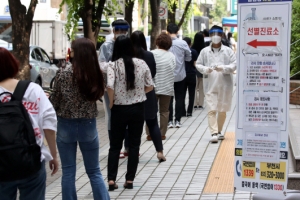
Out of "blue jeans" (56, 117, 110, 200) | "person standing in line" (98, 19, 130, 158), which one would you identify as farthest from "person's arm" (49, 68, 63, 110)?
"person standing in line" (98, 19, 130, 158)

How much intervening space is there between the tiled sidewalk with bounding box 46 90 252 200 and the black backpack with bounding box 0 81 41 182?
2995mm

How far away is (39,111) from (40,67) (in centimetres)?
1784

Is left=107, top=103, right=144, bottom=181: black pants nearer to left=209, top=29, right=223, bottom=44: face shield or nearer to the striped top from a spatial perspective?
the striped top

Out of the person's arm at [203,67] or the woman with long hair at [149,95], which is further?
the person's arm at [203,67]

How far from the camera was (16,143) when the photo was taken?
4.46 meters

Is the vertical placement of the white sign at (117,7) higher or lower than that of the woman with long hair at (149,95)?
higher

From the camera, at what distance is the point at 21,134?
4500mm

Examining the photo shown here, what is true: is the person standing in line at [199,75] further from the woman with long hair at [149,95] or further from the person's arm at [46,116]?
the person's arm at [46,116]

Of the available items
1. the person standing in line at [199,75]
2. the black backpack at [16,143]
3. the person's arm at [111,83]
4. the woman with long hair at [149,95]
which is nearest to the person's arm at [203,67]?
the woman with long hair at [149,95]

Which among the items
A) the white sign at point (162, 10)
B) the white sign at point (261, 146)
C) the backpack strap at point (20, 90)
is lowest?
the white sign at point (261, 146)

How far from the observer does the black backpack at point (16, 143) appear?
Result: 444 centimetres

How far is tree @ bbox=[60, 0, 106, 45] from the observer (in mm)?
15734

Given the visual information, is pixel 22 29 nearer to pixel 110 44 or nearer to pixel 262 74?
pixel 110 44

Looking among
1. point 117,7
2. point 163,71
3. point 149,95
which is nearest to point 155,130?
point 149,95
